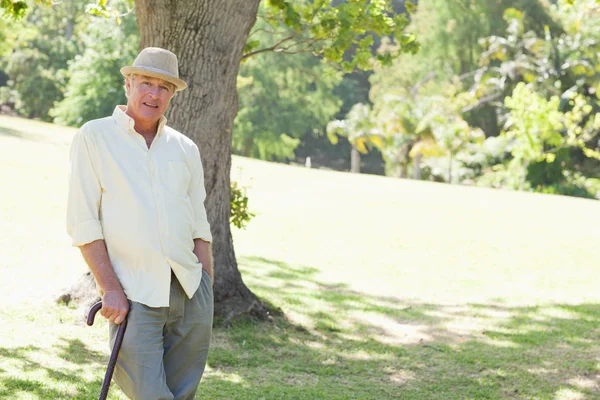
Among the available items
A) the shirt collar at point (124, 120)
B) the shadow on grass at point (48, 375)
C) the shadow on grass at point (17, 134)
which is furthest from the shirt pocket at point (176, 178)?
the shadow on grass at point (17, 134)

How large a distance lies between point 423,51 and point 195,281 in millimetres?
48377

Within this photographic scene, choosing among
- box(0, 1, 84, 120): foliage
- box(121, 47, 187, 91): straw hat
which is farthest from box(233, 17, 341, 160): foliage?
box(121, 47, 187, 91): straw hat

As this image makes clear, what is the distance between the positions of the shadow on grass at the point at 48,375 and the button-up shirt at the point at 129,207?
2.27 m

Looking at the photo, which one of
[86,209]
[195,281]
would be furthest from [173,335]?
[86,209]

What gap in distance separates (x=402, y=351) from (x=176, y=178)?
15.3 ft

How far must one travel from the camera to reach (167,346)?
3.93 metres

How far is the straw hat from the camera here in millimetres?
3945

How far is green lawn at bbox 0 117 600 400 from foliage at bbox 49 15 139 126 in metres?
24.5

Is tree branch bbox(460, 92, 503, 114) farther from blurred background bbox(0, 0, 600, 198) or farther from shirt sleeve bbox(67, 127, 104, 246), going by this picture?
shirt sleeve bbox(67, 127, 104, 246)

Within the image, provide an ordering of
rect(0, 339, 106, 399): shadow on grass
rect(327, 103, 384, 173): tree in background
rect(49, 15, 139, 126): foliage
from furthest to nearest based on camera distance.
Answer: rect(327, 103, 384, 173): tree in background, rect(49, 15, 139, 126): foliage, rect(0, 339, 106, 399): shadow on grass

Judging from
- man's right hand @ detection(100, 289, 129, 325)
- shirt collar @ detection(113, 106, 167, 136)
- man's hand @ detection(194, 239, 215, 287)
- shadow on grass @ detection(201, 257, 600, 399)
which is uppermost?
shirt collar @ detection(113, 106, 167, 136)

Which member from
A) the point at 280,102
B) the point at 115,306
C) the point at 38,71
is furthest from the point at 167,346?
the point at 280,102

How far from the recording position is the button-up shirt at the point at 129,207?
12.3ft

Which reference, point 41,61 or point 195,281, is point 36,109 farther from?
point 195,281
